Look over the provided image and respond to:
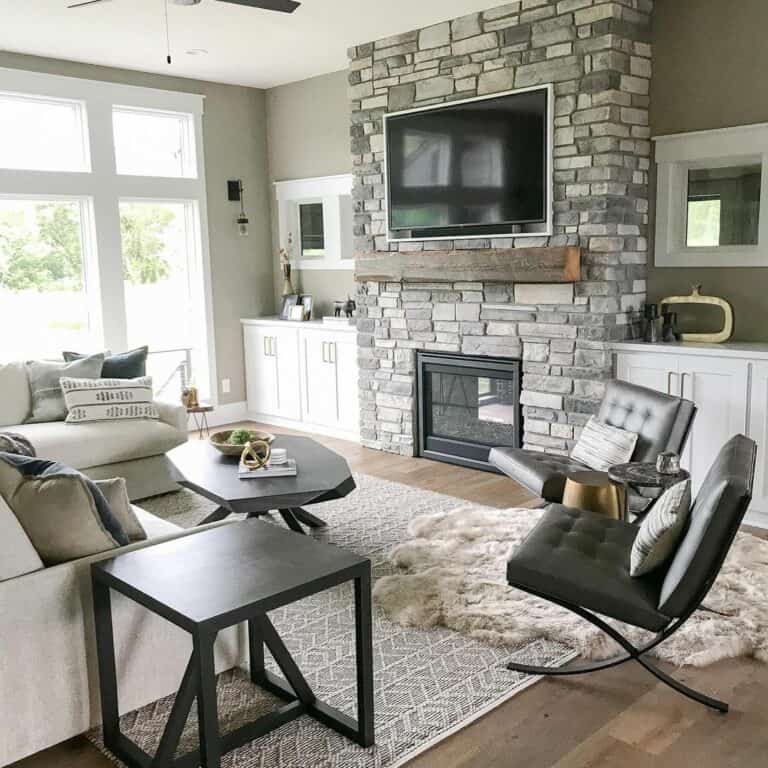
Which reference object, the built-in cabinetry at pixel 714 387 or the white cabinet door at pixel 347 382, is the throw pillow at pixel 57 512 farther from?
the white cabinet door at pixel 347 382

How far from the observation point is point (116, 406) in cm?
513

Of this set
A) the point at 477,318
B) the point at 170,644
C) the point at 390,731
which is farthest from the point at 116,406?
the point at 390,731

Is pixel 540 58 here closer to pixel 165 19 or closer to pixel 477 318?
pixel 477 318

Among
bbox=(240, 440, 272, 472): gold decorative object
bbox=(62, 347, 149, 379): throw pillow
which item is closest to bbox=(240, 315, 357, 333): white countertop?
bbox=(62, 347, 149, 379): throw pillow

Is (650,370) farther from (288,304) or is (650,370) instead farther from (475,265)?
(288,304)

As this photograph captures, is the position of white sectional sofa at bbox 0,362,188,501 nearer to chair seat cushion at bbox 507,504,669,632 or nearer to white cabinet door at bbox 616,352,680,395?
chair seat cushion at bbox 507,504,669,632

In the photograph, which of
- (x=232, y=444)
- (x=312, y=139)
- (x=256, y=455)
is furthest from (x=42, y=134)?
(x=256, y=455)

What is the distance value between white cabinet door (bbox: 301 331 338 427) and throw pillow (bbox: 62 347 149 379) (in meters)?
1.60

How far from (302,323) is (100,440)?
2.34 m

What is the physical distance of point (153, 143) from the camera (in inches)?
267

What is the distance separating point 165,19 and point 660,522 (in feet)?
14.0

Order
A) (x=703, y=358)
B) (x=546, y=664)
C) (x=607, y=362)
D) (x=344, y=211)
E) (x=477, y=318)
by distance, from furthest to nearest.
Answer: (x=344, y=211), (x=477, y=318), (x=607, y=362), (x=703, y=358), (x=546, y=664)

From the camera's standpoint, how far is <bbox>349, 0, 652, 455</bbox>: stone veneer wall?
186 inches

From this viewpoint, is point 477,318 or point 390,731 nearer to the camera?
point 390,731
